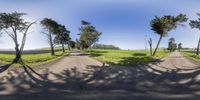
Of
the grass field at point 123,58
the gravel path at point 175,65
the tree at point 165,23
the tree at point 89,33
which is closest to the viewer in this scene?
the gravel path at point 175,65

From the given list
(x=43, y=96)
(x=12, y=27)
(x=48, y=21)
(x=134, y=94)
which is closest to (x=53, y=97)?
(x=43, y=96)

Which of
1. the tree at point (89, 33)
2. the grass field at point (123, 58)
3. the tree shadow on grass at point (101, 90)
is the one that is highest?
the tree at point (89, 33)

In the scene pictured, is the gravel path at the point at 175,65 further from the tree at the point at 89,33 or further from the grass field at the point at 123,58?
the tree at the point at 89,33

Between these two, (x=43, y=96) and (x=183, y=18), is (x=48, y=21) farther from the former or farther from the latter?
(x=43, y=96)

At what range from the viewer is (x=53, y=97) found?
48.9 feet

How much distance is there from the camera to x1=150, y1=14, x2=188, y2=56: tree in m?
64.3

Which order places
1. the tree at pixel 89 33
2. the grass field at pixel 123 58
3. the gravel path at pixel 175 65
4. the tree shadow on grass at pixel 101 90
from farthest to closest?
the tree at pixel 89 33
the grass field at pixel 123 58
the gravel path at pixel 175 65
the tree shadow on grass at pixel 101 90

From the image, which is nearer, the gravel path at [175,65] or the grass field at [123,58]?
the gravel path at [175,65]

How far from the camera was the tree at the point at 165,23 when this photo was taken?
64.3 meters

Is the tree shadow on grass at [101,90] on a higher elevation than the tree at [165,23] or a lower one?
lower

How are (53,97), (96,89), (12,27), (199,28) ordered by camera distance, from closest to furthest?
(53,97) → (96,89) → (12,27) → (199,28)

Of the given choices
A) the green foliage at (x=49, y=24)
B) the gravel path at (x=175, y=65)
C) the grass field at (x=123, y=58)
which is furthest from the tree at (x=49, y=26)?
the gravel path at (x=175, y=65)

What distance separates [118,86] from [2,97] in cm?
740

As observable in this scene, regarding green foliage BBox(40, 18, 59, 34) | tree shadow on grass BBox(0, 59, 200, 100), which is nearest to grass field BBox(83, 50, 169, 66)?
green foliage BBox(40, 18, 59, 34)
